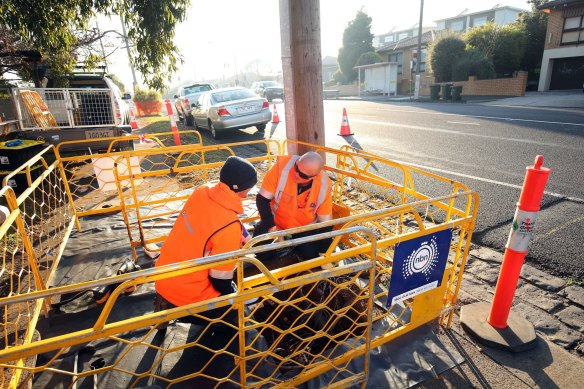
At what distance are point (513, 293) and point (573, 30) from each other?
3074 centimetres

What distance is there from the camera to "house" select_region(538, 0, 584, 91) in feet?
A: 78.0

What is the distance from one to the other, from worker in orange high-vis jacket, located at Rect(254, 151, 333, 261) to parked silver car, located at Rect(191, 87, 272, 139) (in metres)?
7.67

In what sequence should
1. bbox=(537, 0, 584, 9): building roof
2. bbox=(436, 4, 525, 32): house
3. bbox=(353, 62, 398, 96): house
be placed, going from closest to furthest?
1. bbox=(537, 0, 584, 9): building roof
2. bbox=(353, 62, 398, 96): house
3. bbox=(436, 4, 525, 32): house

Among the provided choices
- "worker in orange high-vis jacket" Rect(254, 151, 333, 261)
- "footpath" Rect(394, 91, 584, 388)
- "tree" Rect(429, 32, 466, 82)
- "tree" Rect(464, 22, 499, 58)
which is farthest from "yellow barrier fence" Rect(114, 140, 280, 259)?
"tree" Rect(464, 22, 499, 58)

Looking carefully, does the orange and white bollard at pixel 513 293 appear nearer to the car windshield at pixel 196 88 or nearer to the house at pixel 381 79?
the car windshield at pixel 196 88

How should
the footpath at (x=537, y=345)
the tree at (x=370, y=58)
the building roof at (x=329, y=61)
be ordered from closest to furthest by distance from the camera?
the footpath at (x=537, y=345)
the tree at (x=370, y=58)
the building roof at (x=329, y=61)

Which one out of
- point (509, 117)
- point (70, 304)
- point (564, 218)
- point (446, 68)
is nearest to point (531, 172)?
point (564, 218)

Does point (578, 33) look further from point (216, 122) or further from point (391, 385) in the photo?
point (391, 385)

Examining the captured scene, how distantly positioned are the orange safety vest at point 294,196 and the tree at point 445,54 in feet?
91.9

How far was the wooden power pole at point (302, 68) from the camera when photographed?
383cm

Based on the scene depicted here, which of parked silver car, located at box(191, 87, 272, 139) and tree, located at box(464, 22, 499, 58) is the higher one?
tree, located at box(464, 22, 499, 58)

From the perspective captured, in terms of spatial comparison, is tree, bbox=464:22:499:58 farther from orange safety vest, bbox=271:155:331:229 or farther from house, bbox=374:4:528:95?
orange safety vest, bbox=271:155:331:229

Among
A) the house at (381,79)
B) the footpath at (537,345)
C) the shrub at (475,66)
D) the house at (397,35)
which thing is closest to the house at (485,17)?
the house at (397,35)

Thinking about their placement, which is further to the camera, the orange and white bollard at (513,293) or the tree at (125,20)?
the tree at (125,20)
